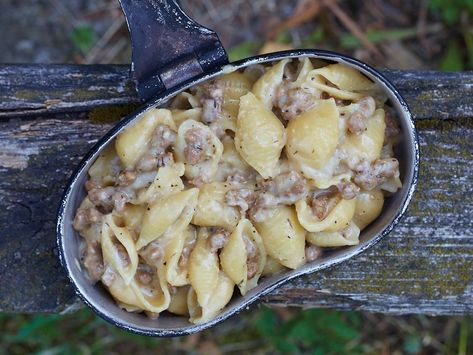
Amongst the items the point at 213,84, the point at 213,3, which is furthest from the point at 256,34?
the point at 213,84

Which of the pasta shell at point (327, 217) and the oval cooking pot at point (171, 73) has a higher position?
the oval cooking pot at point (171, 73)

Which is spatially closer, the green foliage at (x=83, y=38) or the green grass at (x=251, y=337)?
→ the green grass at (x=251, y=337)

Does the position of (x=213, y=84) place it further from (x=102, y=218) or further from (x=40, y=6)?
(x=40, y=6)

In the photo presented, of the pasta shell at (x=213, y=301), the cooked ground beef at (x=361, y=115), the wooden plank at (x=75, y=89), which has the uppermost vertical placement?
the wooden plank at (x=75, y=89)

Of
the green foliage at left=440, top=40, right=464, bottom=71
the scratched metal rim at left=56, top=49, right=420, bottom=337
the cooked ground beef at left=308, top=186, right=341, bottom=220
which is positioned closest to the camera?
the scratched metal rim at left=56, top=49, right=420, bottom=337

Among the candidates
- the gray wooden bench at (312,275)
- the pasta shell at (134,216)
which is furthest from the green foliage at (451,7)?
the pasta shell at (134,216)

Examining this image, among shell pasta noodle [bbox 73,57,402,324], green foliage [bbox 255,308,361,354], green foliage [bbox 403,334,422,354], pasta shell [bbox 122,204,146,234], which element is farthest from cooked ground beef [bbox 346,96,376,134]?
green foliage [bbox 403,334,422,354]

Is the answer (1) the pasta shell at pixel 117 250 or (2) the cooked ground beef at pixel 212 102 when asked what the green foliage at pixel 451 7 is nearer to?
(2) the cooked ground beef at pixel 212 102

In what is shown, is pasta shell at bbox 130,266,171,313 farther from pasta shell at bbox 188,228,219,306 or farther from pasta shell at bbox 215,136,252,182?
pasta shell at bbox 215,136,252,182

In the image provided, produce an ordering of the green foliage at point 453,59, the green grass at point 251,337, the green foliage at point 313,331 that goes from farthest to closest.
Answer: the green foliage at point 453,59 < the green grass at point 251,337 < the green foliage at point 313,331
